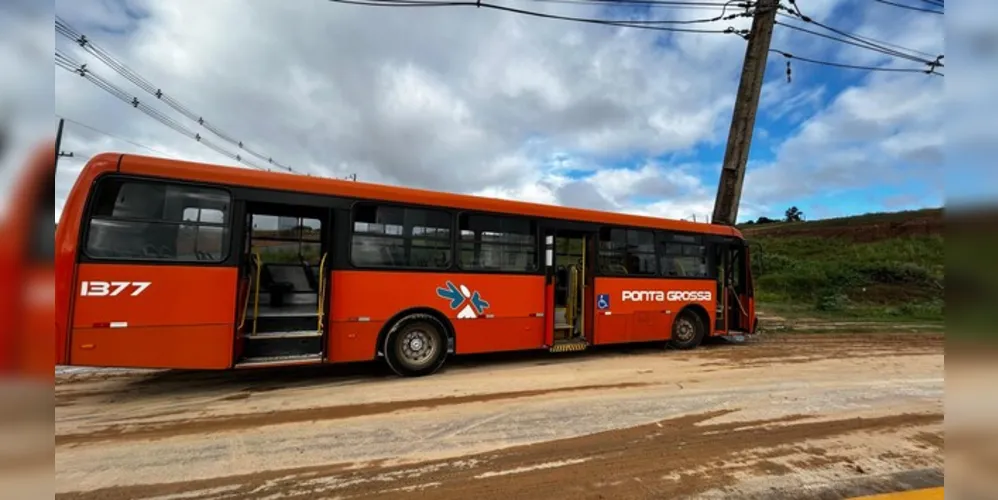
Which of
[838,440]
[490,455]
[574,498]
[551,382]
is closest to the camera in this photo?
[574,498]

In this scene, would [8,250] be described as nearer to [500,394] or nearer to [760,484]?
[760,484]

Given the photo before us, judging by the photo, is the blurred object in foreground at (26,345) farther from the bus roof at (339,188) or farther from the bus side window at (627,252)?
the bus side window at (627,252)

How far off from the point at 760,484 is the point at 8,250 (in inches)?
168

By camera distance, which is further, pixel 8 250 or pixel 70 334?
pixel 70 334

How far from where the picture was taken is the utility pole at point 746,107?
1142 centimetres

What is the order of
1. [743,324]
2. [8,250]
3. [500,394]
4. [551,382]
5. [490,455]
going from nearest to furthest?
[8,250], [490,455], [500,394], [551,382], [743,324]

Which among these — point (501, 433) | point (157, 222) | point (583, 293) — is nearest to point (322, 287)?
point (157, 222)

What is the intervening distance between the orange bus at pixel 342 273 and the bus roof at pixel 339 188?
2 cm

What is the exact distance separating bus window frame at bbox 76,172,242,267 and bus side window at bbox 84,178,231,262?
0.9 inches

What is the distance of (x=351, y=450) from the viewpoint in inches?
161

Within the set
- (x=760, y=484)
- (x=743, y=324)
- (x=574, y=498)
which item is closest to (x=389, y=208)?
(x=574, y=498)

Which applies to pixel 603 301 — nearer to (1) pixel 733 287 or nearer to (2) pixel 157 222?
(1) pixel 733 287

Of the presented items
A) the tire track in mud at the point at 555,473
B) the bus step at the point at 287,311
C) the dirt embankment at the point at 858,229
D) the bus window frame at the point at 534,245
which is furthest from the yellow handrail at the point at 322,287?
the dirt embankment at the point at 858,229

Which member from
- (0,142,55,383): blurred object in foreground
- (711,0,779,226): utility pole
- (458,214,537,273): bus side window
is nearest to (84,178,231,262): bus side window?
(458,214,537,273): bus side window
